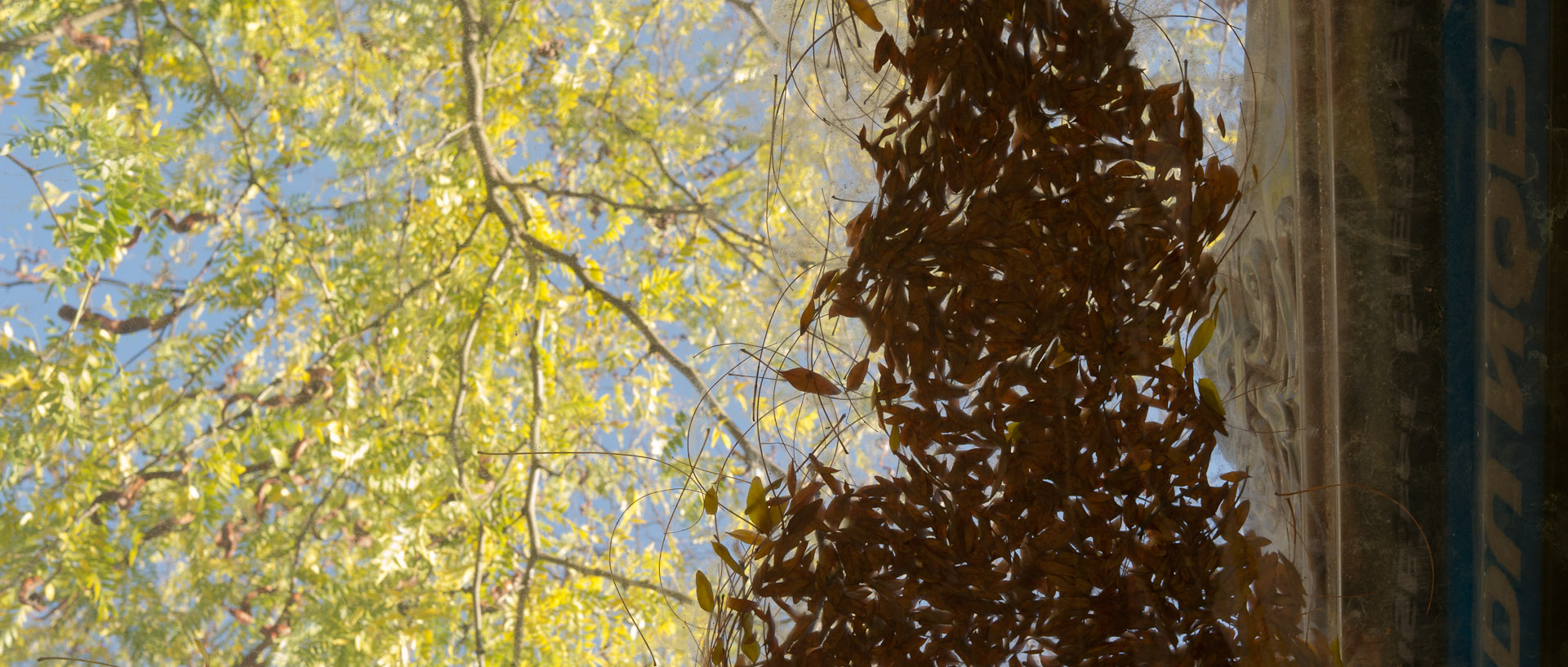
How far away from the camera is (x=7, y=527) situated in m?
1.75

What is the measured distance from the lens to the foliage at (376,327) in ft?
5.93

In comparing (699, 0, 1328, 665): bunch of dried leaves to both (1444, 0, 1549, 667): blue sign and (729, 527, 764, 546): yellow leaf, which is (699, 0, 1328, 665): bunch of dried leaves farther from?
(1444, 0, 1549, 667): blue sign

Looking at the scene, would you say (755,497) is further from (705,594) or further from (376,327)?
(376,327)

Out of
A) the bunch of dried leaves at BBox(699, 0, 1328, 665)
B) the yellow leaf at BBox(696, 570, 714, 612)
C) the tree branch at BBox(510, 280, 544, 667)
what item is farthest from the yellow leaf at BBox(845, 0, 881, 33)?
the tree branch at BBox(510, 280, 544, 667)

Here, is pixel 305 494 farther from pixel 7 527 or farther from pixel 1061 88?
pixel 1061 88

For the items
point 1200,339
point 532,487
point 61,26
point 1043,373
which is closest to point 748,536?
point 1043,373

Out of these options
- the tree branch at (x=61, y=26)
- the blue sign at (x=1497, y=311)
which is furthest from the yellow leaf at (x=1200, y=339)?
the tree branch at (x=61, y=26)

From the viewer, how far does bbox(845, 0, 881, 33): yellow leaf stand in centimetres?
64

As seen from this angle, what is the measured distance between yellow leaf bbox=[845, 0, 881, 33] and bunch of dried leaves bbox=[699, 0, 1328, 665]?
0.03 meters

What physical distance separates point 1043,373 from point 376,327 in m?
1.68

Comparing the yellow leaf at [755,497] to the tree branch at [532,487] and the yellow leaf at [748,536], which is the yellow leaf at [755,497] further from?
the tree branch at [532,487]

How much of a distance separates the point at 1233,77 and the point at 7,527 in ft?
7.05

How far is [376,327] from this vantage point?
6.39 ft

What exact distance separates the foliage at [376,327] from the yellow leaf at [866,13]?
1.22 meters
